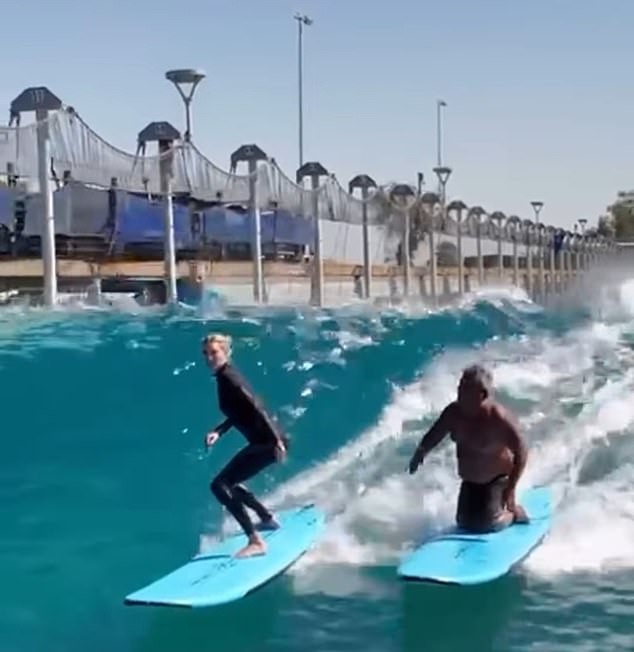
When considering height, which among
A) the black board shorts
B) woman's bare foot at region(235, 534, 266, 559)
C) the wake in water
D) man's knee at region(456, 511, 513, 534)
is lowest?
the wake in water

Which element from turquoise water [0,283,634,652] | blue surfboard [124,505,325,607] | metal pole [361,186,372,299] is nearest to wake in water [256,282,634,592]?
turquoise water [0,283,634,652]

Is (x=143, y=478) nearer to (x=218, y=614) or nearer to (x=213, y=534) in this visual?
(x=213, y=534)

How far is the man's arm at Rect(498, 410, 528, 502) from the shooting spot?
8.58 m

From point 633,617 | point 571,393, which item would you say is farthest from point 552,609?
point 571,393

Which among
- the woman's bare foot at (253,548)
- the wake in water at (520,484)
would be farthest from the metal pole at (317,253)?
the woman's bare foot at (253,548)

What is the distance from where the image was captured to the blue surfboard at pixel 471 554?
7832 millimetres

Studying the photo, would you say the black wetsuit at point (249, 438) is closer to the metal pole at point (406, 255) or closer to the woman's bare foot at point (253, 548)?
the woman's bare foot at point (253, 548)

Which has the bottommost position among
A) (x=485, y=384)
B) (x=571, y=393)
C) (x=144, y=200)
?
(x=571, y=393)

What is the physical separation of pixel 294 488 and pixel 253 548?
4.29 metres

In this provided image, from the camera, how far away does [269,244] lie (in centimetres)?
4341

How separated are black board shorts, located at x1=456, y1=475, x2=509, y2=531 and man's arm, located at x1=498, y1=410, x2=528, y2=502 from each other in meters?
0.14

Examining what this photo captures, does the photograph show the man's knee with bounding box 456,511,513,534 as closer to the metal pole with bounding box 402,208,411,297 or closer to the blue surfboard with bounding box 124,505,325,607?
the blue surfboard with bounding box 124,505,325,607

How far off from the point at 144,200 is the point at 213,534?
82.7 ft

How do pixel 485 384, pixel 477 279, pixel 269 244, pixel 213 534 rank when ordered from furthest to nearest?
1. pixel 477 279
2. pixel 269 244
3. pixel 213 534
4. pixel 485 384
